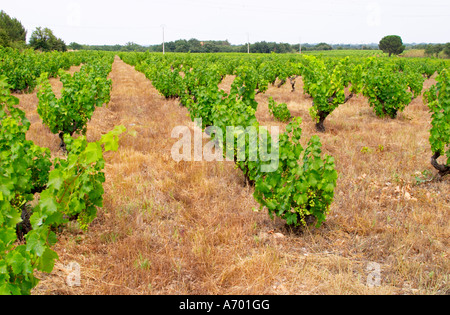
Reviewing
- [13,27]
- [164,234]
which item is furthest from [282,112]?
[13,27]

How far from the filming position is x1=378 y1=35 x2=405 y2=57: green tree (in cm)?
7056

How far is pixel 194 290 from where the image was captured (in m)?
Answer: 2.91

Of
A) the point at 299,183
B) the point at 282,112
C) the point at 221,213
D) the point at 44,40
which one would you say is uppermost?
the point at 44,40

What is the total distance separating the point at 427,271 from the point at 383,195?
168cm

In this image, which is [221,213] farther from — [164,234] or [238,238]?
[164,234]

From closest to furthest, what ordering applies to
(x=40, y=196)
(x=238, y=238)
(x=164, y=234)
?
(x=40, y=196) → (x=238, y=238) → (x=164, y=234)

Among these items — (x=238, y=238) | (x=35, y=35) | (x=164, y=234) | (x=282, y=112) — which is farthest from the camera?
(x=35, y=35)

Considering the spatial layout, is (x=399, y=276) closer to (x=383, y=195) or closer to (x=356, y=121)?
(x=383, y=195)

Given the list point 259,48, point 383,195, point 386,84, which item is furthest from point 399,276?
point 259,48

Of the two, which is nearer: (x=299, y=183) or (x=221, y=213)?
(x=299, y=183)

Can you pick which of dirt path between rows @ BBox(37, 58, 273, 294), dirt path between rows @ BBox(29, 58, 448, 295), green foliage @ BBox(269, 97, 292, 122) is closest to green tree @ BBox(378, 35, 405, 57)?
green foliage @ BBox(269, 97, 292, 122)

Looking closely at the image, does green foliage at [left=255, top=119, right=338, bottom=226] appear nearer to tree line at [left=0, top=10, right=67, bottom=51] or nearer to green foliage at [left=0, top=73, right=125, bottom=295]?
green foliage at [left=0, top=73, right=125, bottom=295]

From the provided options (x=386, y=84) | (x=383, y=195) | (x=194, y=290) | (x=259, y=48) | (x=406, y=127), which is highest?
(x=259, y=48)

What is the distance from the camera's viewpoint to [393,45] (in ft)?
232
